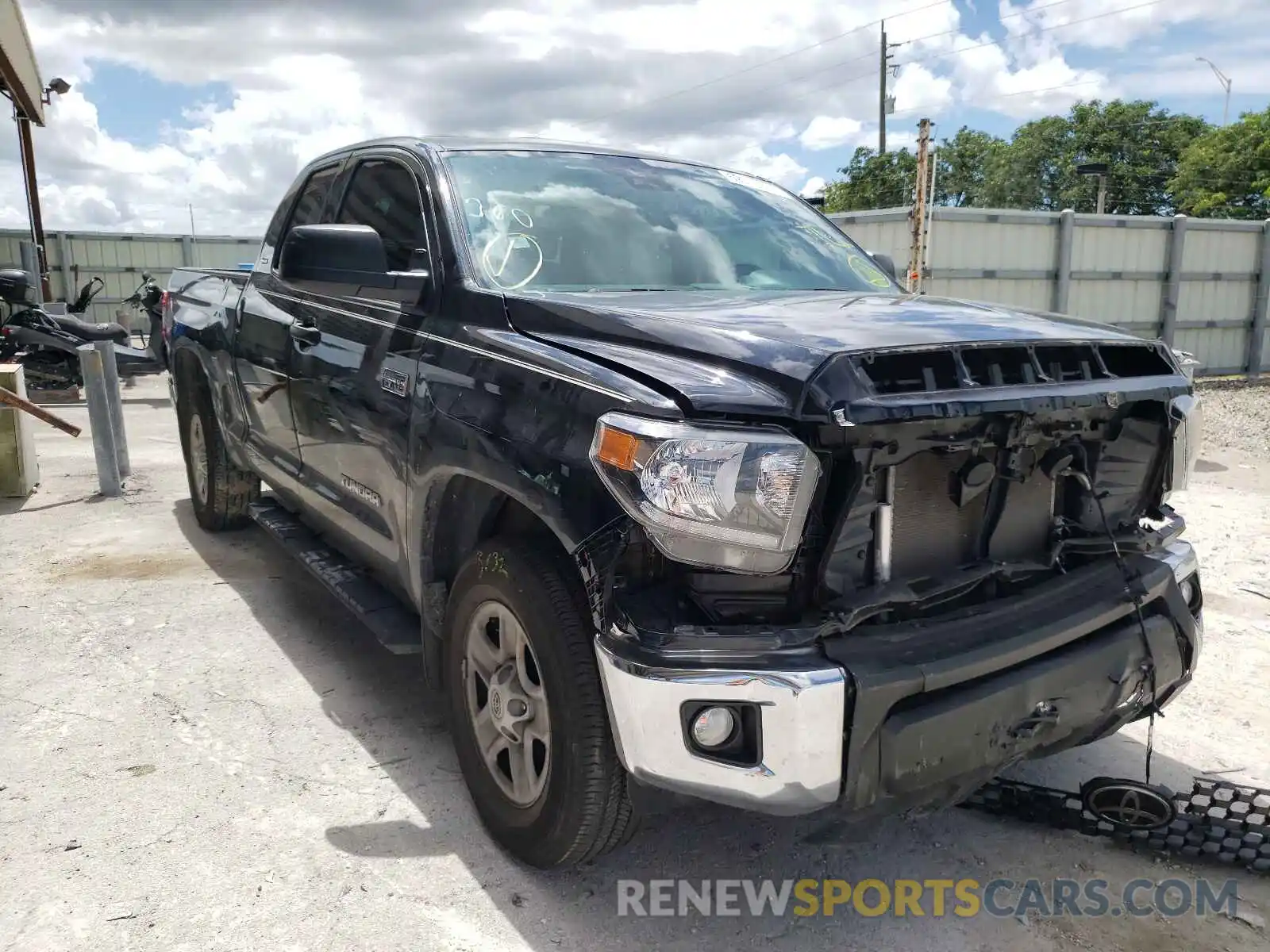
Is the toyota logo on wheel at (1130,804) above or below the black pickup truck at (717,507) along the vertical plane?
below

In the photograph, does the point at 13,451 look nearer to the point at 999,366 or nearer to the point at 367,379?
the point at 367,379

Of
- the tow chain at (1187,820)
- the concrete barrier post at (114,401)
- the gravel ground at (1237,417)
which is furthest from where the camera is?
the gravel ground at (1237,417)

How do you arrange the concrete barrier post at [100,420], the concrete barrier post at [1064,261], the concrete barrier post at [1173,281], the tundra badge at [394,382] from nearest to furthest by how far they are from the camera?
1. the tundra badge at [394,382]
2. the concrete barrier post at [100,420]
3. the concrete barrier post at [1064,261]
4. the concrete barrier post at [1173,281]

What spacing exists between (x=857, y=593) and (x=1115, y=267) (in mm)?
14027

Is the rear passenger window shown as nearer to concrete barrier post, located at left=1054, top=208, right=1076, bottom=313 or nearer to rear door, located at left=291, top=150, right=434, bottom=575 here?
rear door, located at left=291, top=150, right=434, bottom=575

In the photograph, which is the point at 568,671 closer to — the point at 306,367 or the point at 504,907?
the point at 504,907

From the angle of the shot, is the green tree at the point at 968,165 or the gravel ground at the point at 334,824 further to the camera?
the green tree at the point at 968,165

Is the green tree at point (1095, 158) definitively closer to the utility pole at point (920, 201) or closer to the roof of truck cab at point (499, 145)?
the utility pole at point (920, 201)

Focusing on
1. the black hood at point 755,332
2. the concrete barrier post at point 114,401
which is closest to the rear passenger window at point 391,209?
→ the black hood at point 755,332

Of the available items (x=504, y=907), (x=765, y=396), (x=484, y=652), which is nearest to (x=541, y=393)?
(x=765, y=396)

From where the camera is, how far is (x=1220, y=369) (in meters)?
15.6

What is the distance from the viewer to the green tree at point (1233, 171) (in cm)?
4222

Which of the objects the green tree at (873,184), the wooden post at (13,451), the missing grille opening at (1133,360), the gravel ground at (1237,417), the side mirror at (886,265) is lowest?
the gravel ground at (1237,417)

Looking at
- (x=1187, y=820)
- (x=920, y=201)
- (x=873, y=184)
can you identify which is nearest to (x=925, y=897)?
(x=1187, y=820)
